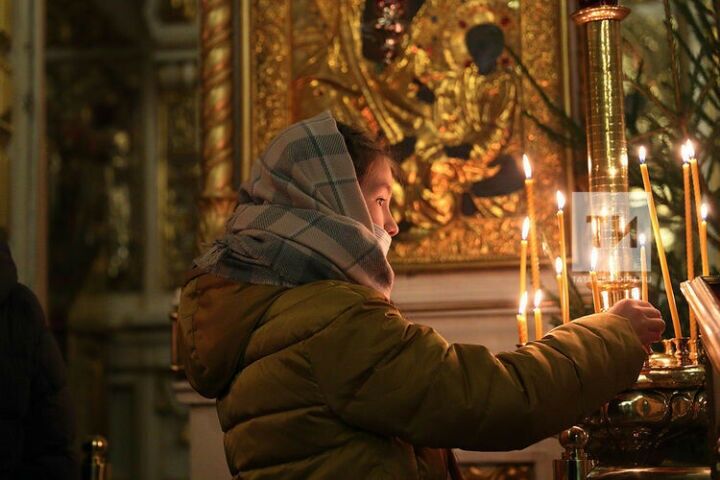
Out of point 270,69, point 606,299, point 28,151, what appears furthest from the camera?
point 28,151

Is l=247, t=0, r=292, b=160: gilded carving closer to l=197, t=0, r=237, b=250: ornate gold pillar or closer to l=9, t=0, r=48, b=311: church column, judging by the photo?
l=197, t=0, r=237, b=250: ornate gold pillar

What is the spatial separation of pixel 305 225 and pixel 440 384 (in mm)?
333

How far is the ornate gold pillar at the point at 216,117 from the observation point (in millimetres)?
3533

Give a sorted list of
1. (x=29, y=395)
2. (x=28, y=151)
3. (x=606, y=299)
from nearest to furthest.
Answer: (x=606, y=299) → (x=29, y=395) → (x=28, y=151)

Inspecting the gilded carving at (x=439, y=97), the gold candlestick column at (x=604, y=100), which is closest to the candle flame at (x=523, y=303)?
the gold candlestick column at (x=604, y=100)

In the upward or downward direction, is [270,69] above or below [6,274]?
above

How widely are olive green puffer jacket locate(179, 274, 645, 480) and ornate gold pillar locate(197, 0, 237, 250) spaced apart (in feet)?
5.16

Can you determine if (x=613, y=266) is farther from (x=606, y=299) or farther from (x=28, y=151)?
(x=28, y=151)

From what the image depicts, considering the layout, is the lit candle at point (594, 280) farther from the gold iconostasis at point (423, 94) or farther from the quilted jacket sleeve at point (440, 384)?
the gold iconostasis at point (423, 94)

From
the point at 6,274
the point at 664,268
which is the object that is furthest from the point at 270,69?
the point at 664,268

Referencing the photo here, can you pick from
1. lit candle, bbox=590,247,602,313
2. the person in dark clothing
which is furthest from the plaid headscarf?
the person in dark clothing

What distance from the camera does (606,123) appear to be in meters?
2.15

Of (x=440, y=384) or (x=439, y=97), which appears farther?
(x=439, y=97)

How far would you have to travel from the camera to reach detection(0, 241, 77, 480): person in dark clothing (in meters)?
3.13
